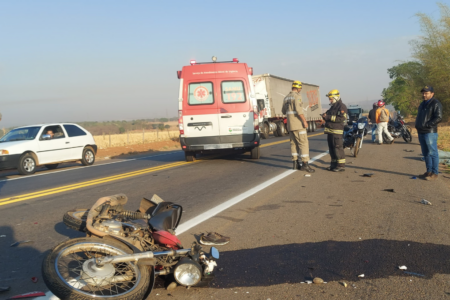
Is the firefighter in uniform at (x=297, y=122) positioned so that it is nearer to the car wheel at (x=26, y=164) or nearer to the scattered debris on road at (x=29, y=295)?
the scattered debris on road at (x=29, y=295)

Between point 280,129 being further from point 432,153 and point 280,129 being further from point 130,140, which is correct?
point 432,153

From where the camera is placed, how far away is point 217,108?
487 inches

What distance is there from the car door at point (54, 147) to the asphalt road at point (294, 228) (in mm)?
4137

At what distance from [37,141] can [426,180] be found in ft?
38.8

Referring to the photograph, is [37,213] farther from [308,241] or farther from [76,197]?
[308,241]

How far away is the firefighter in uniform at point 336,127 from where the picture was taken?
991 cm

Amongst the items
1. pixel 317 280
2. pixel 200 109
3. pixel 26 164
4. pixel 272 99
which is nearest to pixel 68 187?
pixel 200 109

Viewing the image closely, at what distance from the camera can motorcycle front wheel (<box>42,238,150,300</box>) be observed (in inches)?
121

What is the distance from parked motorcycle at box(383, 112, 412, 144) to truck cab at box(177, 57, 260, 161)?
776 centimetres

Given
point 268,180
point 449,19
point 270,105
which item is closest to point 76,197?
point 268,180

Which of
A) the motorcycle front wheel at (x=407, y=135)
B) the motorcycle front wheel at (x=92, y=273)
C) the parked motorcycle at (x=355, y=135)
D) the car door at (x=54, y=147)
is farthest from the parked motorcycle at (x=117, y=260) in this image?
the motorcycle front wheel at (x=407, y=135)

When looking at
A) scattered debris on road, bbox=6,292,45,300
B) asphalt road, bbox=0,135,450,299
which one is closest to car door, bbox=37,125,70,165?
asphalt road, bbox=0,135,450,299

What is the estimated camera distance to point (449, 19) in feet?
97.4

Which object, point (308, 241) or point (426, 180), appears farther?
point (426, 180)
